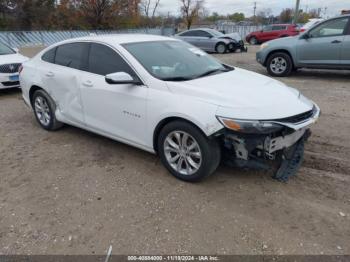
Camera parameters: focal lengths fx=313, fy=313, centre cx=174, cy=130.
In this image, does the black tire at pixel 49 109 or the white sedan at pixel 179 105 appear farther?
the black tire at pixel 49 109

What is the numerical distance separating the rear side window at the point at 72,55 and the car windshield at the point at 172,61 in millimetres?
780

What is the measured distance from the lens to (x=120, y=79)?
350 cm

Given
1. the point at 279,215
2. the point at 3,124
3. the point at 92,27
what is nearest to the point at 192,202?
the point at 279,215

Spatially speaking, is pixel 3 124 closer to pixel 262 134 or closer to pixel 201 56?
pixel 201 56

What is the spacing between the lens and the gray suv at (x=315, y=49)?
8.34 metres

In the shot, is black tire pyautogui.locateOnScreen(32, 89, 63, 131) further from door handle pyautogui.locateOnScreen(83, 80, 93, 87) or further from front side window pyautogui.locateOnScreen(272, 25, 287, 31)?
front side window pyautogui.locateOnScreen(272, 25, 287, 31)

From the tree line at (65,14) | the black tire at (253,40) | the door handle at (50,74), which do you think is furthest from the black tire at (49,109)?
the tree line at (65,14)

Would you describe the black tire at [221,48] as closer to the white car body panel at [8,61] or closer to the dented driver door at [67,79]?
the white car body panel at [8,61]

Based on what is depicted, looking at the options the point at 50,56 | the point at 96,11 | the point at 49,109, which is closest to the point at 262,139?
the point at 49,109

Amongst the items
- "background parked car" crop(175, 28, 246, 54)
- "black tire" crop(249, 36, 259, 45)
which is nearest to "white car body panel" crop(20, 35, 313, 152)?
"background parked car" crop(175, 28, 246, 54)

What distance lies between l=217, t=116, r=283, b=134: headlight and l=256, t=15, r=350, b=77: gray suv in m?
6.70

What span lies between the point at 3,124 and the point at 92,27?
34013mm

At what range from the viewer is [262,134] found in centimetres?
296

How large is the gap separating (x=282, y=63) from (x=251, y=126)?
7.23 meters
